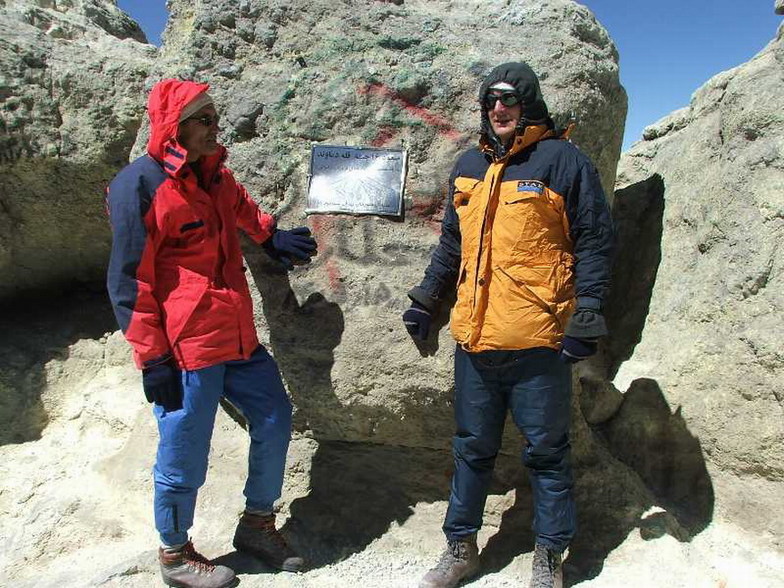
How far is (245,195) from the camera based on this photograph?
360cm

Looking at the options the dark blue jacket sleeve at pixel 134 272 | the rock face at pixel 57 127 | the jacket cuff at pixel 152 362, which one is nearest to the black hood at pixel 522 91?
the dark blue jacket sleeve at pixel 134 272

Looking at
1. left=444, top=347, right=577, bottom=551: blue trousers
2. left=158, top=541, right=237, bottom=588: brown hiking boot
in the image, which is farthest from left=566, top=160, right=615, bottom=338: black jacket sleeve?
left=158, top=541, right=237, bottom=588: brown hiking boot

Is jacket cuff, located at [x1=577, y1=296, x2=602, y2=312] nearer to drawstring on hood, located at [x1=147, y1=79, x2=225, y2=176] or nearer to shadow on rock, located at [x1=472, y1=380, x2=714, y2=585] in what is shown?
shadow on rock, located at [x1=472, y1=380, x2=714, y2=585]

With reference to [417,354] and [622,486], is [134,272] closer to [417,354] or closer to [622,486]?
[417,354]

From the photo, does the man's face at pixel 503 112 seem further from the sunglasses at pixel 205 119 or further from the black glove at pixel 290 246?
the sunglasses at pixel 205 119

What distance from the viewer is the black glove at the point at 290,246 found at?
3.62 meters

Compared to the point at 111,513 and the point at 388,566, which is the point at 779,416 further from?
the point at 111,513

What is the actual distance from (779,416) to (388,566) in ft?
7.33

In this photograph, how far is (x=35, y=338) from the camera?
205 inches

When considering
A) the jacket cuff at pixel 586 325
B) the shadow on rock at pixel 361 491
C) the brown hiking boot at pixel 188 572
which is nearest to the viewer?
the jacket cuff at pixel 586 325

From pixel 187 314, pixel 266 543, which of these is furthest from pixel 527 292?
pixel 266 543

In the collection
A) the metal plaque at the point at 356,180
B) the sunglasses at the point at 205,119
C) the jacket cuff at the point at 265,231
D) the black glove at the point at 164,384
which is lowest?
the black glove at the point at 164,384

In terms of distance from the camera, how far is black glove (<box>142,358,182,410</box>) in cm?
299

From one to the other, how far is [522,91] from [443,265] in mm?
914
